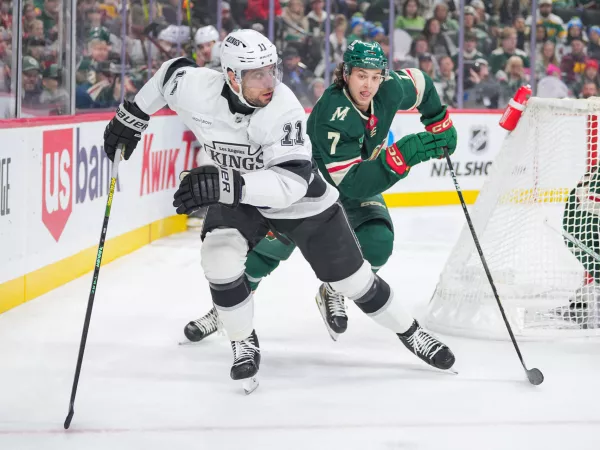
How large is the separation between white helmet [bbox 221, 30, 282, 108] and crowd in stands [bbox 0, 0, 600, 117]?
3.04m

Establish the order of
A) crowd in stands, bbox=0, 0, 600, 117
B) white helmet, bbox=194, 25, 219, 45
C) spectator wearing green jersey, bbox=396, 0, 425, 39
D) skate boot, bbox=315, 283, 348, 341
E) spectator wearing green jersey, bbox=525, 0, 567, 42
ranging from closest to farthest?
1. skate boot, bbox=315, 283, 348, 341
2. crowd in stands, bbox=0, 0, 600, 117
3. white helmet, bbox=194, 25, 219, 45
4. spectator wearing green jersey, bbox=396, 0, 425, 39
5. spectator wearing green jersey, bbox=525, 0, 567, 42

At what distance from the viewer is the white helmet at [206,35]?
774cm

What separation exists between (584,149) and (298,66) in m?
4.68

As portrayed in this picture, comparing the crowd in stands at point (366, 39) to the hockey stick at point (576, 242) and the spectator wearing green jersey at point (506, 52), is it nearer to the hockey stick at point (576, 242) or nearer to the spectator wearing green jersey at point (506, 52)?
the spectator wearing green jersey at point (506, 52)

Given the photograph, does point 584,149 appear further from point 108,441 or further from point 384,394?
point 108,441

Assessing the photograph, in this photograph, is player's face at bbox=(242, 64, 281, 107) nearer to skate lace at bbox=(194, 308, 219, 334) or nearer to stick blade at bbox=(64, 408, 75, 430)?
stick blade at bbox=(64, 408, 75, 430)

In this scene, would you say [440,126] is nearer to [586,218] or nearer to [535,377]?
[586,218]

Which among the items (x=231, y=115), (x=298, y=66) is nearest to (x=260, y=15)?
(x=298, y=66)

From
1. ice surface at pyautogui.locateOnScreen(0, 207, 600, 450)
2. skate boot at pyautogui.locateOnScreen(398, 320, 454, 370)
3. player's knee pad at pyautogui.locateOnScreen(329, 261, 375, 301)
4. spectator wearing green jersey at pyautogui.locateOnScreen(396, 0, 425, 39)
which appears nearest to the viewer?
ice surface at pyautogui.locateOnScreen(0, 207, 600, 450)

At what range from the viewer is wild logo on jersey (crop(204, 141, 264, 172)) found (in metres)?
2.95

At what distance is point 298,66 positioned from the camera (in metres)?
8.39

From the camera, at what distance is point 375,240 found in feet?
11.9

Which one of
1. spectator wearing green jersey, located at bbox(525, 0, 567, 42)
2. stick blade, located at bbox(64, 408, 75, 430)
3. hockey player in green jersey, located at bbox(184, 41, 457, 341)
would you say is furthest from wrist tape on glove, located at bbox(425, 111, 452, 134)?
spectator wearing green jersey, located at bbox(525, 0, 567, 42)

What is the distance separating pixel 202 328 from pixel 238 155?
0.93 meters
